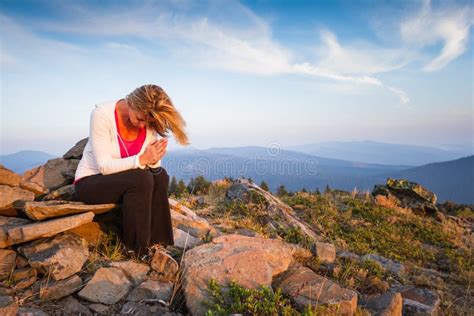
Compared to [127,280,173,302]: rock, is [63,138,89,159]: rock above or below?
above

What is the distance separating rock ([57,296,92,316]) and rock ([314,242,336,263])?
148 inches

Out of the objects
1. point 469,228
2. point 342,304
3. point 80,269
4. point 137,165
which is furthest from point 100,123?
point 469,228

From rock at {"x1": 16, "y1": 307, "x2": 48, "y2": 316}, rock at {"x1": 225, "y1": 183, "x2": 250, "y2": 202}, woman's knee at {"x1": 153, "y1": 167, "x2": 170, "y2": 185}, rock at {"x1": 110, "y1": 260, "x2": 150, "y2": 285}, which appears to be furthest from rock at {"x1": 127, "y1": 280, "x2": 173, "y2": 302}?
rock at {"x1": 225, "y1": 183, "x2": 250, "y2": 202}

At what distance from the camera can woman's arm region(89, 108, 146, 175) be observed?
14.9 ft

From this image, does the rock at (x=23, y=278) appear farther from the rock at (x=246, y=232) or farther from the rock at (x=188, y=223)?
the rock at (x=246, y=232)

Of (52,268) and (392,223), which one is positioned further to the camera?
(392,223)

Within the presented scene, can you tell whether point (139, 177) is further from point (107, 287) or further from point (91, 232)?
point (107, 287)

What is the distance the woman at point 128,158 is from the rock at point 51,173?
1.28 metres

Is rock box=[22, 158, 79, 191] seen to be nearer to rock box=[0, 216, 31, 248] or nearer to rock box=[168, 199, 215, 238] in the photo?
rock box=[0, 216, 31, 248]

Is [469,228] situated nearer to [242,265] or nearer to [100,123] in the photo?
[242,265]

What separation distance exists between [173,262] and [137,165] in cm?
140

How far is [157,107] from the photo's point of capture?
174 inches

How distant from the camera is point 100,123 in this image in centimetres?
465

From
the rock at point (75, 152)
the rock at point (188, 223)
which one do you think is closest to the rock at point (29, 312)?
the rock at point (188, 223)
